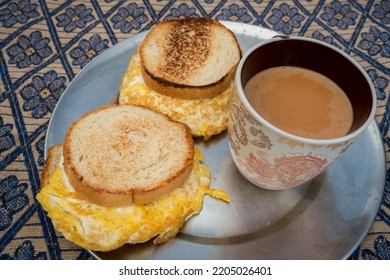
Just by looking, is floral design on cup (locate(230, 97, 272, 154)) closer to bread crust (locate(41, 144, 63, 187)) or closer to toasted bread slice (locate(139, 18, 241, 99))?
toasted bread slice (locate(139, 18, 241, 99))

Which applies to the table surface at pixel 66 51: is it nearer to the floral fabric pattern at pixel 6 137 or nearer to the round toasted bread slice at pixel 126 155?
the floral fabric pattern at pixel 6 137

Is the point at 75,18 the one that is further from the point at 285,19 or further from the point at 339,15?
the point at 339,15

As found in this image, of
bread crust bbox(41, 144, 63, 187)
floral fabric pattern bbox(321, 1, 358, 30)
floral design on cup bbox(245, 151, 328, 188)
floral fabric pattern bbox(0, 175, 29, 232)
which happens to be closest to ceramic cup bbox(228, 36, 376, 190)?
floral design on cup bbox(245, 151, 328, 188)

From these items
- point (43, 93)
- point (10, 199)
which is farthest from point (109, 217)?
point (43, 93)

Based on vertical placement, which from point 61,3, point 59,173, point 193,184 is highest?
point 61,3
